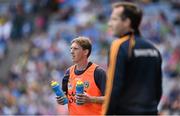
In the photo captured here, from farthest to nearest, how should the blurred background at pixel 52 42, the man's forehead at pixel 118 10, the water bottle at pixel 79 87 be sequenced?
the blurred background at pixel 52 42 < the water bottle at pixel 79 87 < the man's forehead at pixel 118 10

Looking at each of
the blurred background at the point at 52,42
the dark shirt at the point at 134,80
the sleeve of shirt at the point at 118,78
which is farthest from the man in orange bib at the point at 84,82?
the blurred background at the point at 52,42

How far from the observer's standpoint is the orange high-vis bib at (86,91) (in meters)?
8.51

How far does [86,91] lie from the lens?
8.55 m

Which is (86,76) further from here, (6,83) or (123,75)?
(6,83)

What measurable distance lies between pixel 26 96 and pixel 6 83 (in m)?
2.56

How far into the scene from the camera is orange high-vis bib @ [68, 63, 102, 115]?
8.51 meters

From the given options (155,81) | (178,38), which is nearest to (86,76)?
A: (155,81)

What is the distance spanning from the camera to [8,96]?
18688mm

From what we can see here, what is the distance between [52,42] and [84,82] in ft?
45.0

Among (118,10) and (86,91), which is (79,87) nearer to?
(86,91)

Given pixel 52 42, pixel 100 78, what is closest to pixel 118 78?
pixel 100 78

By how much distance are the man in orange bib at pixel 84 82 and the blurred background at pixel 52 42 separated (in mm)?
6571

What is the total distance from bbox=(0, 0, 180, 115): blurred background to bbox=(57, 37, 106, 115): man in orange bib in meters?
6.57

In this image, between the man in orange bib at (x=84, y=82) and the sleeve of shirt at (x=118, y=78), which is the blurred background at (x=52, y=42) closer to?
the man in orange bib at (x=84, y=82)
